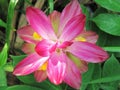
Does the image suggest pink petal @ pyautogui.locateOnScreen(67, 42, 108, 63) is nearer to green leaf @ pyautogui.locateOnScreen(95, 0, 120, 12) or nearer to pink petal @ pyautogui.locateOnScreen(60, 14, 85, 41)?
pink petal @ pyautogui.locateOnScreen(60, 14, 85, 41)

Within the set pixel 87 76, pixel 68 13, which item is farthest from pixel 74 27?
pixel 87 76

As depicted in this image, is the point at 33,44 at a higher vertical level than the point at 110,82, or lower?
higher

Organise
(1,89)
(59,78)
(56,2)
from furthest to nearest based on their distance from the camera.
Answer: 1. (56,2)
2. (1,89)
3. (59,78)

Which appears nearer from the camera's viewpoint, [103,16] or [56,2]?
[103,16]

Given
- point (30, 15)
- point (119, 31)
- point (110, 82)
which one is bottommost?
point (110, 82)

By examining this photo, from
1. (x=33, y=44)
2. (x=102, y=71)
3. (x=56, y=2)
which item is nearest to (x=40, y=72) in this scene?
(x=33, y=44)

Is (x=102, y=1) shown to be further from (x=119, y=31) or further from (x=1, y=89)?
(x=1, y=89)

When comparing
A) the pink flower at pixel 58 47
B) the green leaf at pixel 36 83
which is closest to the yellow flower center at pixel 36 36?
the pink flower at pixel 58 47

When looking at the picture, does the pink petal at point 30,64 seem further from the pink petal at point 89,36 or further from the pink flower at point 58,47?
the pink petal at point 89,36
